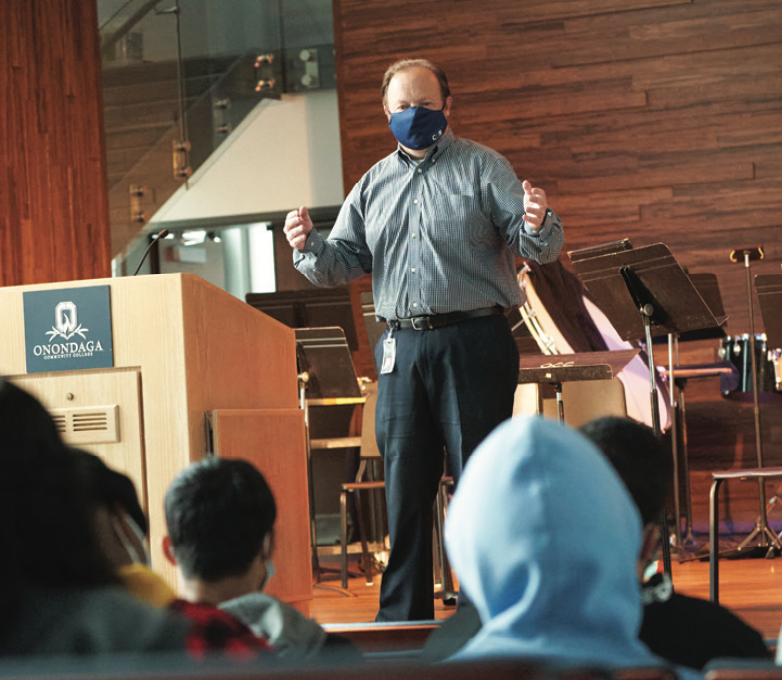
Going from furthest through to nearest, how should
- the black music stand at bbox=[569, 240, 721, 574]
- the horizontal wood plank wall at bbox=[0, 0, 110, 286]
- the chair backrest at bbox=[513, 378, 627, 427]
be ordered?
the horizontal wood plank wall at bbox=[0, 0, 110, 286] → the chair backrest at bbox=[513, 378, 627, 427] → the black music stand at bbox=[569, 240, 721, 574]

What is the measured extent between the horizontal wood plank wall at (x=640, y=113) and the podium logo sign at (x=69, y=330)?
470 centimetres

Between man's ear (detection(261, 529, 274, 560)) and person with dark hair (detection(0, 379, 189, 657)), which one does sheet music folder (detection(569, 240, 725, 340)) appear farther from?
person with dark hair (detection(0, 379, 189, 657))

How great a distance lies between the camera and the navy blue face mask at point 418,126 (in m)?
2.68

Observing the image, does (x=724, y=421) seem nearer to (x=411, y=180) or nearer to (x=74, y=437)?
(x=411, y=180)

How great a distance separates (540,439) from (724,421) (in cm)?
575

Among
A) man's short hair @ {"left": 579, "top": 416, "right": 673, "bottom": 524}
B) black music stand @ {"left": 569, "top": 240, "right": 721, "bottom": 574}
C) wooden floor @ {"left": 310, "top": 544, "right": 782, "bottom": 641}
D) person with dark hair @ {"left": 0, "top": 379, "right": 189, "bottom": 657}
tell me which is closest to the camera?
person with dark hair @ {"left": 0, "top": 379, "right": 189, "bottom": 657}

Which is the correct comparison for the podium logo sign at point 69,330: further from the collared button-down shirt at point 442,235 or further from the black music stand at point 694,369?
the black music stand at point 694,369

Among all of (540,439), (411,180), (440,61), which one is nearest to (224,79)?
(440,61)

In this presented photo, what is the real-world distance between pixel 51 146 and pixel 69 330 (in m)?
3.70

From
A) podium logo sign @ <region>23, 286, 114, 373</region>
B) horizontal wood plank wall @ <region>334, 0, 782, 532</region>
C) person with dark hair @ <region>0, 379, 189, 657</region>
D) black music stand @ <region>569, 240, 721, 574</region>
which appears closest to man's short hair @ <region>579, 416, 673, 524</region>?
person with dark hair @ <region>0, 379, 189, 657</region>

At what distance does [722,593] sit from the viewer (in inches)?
152

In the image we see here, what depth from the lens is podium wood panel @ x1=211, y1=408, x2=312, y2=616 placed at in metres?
2.54

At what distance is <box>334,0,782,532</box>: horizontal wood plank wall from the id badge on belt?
4.11 metres

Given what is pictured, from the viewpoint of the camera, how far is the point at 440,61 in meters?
6.95
